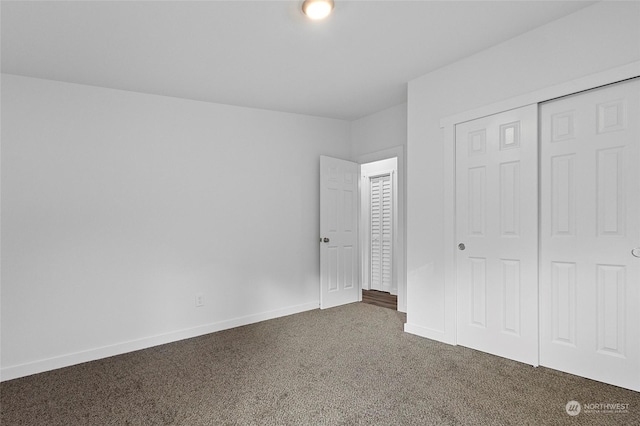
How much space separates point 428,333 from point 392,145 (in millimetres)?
2281

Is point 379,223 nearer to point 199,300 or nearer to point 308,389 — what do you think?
point 199,300

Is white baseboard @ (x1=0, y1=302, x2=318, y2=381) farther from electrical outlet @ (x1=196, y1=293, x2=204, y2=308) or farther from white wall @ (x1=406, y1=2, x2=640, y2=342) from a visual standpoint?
white wall @ (x1=406, y1=2, x2=640, y2=342)

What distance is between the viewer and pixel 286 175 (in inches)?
173

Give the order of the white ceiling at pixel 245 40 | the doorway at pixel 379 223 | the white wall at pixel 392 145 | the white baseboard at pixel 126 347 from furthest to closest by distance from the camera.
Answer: the doorway at pixel 379 223 → the white wall at pixel 392 145 → the white baseboard at pixel 126 347 → the white ceiling at pixel 245 40

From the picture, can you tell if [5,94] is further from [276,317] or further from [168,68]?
[276,317]

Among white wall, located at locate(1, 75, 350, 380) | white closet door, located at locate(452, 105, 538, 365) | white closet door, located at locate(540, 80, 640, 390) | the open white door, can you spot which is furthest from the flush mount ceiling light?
the open white door

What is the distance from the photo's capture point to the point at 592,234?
238cm

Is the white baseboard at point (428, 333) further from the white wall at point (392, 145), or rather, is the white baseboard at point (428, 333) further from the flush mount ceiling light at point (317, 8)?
the flush mount ceiling light at point (317, 8)

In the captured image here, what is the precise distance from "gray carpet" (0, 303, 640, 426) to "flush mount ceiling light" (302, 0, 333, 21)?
8.11 feet

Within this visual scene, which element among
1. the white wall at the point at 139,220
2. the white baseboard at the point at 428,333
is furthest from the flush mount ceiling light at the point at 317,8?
the white baseboard at the point at 428,333

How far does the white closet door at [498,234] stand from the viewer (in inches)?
105

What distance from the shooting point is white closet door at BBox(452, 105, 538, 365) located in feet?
8.75

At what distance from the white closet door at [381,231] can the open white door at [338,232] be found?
104 centimetres

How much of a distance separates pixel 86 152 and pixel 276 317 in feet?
8.62
